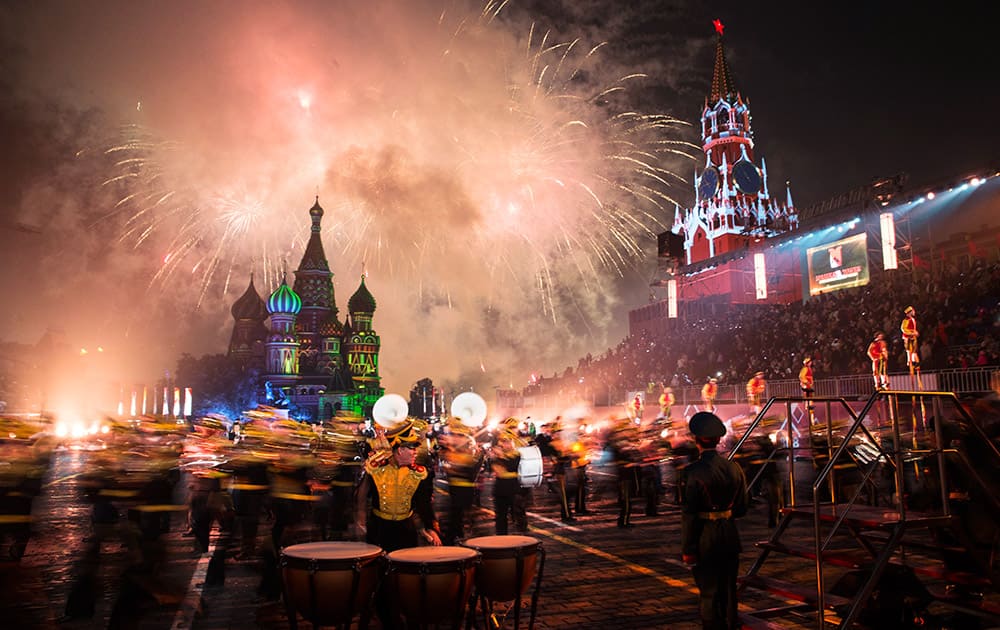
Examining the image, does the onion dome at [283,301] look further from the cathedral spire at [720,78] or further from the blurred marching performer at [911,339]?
the blurred marching performer at [911,339]

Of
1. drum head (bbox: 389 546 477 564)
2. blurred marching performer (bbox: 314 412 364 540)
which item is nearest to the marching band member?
drum head (bbox: 389 546 477 564)

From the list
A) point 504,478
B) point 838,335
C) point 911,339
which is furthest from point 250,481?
point 838,335

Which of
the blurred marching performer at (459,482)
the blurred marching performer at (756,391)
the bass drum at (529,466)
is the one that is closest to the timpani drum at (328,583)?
the blurred marching performer at (459,482)

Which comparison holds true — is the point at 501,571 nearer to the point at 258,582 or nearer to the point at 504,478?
the point at 258,582

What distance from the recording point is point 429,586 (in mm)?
5305

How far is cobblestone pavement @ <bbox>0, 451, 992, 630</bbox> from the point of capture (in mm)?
7020

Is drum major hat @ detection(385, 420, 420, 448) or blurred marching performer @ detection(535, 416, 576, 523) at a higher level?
drum major hat @ detection(385, 420, 420, 448)

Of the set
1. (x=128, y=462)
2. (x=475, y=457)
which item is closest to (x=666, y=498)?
(x=475, y=457)

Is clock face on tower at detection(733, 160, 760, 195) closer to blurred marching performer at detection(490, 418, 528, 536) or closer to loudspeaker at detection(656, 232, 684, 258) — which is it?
loudspeaker at detection(656, 232, 684, 258)

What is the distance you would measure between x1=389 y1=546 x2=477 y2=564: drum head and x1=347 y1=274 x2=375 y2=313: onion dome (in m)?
119

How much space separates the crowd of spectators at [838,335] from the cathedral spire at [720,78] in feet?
165

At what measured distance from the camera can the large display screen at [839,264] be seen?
131ft

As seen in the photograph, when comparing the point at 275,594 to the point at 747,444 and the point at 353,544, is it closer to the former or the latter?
the point at 353,544

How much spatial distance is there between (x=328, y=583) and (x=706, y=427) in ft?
11.0
